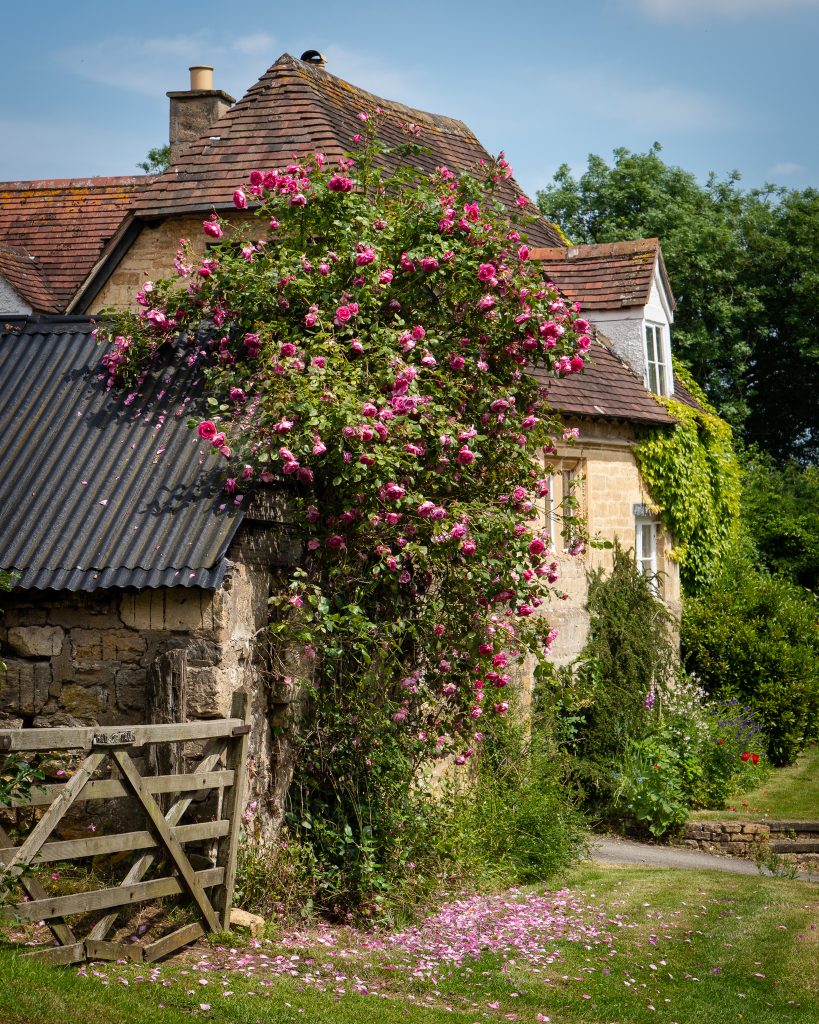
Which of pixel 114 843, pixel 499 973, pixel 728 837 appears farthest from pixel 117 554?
pixel 728 837

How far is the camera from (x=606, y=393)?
16422 millimetres

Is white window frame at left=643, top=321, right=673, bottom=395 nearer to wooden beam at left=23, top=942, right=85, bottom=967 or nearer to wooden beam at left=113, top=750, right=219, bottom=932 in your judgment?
wooden beam at left=113, top=750, right=219, bottom=932

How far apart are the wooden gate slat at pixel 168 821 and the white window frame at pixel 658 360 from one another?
1152 centimetres

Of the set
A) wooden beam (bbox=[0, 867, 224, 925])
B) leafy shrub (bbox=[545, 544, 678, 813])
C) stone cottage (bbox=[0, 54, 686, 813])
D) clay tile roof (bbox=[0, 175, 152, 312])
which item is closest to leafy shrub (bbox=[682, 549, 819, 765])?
leafy shrub (bbox=[545, 544, 678, 813])

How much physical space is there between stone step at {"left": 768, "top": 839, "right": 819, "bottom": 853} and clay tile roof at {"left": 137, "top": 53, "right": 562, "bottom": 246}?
27.2ft

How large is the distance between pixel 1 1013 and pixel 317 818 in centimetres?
374

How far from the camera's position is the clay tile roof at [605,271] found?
17719 millimetres

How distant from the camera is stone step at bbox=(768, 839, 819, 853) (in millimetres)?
13703

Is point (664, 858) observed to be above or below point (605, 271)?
below

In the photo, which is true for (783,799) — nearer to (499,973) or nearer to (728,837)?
(728,837)

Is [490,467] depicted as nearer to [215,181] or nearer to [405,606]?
[405,606]

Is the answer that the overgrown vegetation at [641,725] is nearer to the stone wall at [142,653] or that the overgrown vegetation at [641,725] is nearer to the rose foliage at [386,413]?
the rose foliage at [386,413]

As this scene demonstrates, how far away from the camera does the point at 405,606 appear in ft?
31.1

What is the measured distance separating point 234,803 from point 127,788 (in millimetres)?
1094
